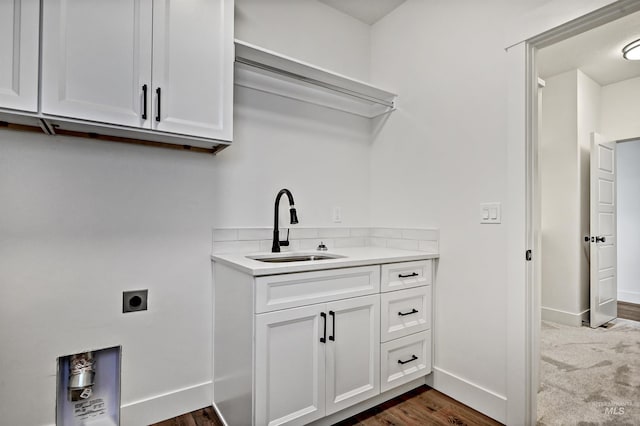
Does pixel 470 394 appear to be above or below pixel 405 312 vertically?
below

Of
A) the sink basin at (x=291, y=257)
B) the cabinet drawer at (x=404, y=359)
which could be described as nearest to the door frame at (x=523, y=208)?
the cabinet drawer at (x=404, y=359)

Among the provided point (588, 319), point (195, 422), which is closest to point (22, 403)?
point (195, 422)

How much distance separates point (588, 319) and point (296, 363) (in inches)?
140

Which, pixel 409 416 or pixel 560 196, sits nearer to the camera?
pixel 409 416

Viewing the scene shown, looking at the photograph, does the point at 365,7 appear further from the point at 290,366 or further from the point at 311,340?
the point at 290,366

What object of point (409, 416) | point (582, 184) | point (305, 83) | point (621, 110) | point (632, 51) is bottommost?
point (409, 416)

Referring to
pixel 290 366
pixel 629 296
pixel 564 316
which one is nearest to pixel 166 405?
pixel 290 366

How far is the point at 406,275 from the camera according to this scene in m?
2.00

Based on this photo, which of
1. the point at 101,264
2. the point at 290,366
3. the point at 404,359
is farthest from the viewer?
the point at 404,359

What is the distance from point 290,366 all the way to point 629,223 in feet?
17.2

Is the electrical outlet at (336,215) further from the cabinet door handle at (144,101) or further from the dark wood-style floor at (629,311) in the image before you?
the dark wood-style floor at (629,311)

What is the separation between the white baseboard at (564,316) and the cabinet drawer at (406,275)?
7.75 ft

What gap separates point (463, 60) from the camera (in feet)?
6.76

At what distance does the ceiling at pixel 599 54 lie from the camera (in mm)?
2687
